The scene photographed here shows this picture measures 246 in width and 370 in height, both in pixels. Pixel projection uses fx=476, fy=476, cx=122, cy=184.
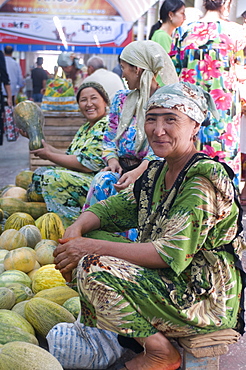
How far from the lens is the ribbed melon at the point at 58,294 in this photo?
2.58m

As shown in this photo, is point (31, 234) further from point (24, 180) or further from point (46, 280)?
point (24, 180)

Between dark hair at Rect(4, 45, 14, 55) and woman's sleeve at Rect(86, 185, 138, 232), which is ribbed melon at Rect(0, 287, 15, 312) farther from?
dark hair at Rect(4, 45, 14, 55)

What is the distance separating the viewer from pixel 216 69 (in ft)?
13.1

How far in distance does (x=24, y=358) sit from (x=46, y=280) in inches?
41.3

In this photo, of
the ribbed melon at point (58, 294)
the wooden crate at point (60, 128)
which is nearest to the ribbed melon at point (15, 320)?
the ribbed melon at point (58, 294)

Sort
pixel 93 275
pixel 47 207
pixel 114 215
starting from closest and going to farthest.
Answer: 1. pixel 93 275
2. pixel 114 215
3. pixel 47 207

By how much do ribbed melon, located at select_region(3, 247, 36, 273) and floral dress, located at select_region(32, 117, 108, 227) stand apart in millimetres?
1139

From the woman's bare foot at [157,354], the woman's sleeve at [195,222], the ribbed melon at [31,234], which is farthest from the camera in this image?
the ribbed melon at [31,234]

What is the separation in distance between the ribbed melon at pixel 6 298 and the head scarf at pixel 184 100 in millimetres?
1263

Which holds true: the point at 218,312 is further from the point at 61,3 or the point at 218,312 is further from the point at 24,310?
the point at 61,3

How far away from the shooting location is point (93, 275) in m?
1.90

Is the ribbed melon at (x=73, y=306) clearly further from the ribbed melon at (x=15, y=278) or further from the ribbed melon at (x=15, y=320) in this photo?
the ribbed melon at (x=15, y=278)

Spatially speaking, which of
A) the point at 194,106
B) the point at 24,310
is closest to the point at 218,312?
the point at 194,106

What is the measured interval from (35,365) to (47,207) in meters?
2.48
